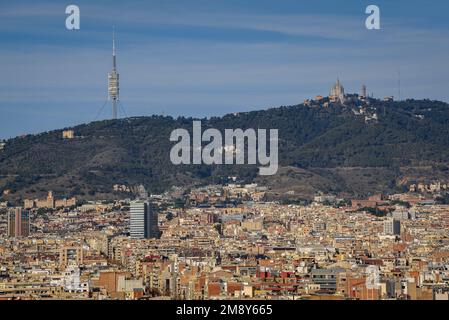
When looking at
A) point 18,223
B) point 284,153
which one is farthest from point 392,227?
point 284,153

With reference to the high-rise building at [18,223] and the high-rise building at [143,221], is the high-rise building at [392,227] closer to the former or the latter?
the high-rise building at [143,221]

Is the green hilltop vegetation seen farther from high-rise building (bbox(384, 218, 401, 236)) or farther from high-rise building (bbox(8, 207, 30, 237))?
high-rise building (bbox(384, 218, 401, 236))

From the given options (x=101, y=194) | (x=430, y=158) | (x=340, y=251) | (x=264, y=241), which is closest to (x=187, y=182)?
(x=101, y=194)

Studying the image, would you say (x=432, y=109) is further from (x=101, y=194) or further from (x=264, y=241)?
(x=264, y=241)

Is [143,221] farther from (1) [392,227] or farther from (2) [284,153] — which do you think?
(2) [284,153]

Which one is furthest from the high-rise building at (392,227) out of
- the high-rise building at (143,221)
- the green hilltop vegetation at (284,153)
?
the green hilltop vegetation at (284,153)
